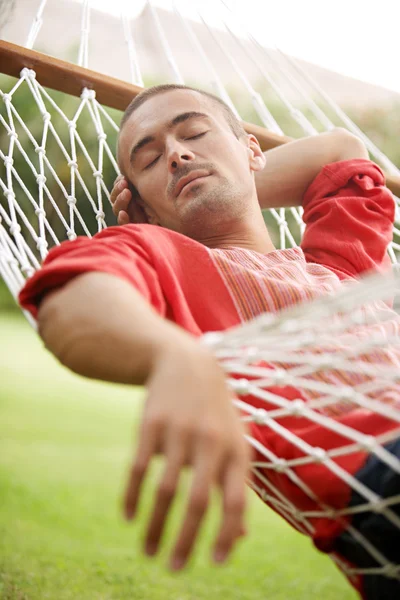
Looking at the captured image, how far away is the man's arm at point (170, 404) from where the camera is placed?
1.28ft

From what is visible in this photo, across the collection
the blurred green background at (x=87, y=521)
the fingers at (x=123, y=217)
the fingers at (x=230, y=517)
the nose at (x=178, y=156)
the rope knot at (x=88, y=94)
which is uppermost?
the fingers at (x=230, y=517)

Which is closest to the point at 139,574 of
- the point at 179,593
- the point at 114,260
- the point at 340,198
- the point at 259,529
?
the point at 179,593

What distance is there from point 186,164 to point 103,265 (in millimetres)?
383

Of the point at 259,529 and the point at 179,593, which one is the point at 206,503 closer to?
the point at 179,593

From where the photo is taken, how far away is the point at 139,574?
1.94 m

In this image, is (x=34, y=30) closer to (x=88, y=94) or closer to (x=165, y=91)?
(x=88, y=94)

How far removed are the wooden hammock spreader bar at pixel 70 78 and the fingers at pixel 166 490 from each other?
963mm

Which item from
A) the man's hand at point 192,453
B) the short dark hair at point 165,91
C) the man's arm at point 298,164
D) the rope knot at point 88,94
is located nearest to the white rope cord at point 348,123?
the man's arm at point 298,164

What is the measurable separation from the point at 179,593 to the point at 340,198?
1.38m

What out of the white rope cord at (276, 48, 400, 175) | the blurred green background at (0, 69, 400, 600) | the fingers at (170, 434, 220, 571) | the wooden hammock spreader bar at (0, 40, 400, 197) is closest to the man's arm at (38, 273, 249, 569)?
the fingers at (170, 434, 220, 571)

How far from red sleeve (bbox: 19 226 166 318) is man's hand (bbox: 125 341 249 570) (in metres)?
0.17

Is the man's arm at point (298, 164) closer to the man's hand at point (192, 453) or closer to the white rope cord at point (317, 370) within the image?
the white rope cord at point (317, 370)

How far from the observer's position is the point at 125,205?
3.35 ft

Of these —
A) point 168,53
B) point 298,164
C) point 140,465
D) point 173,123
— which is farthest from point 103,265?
point 168,53
